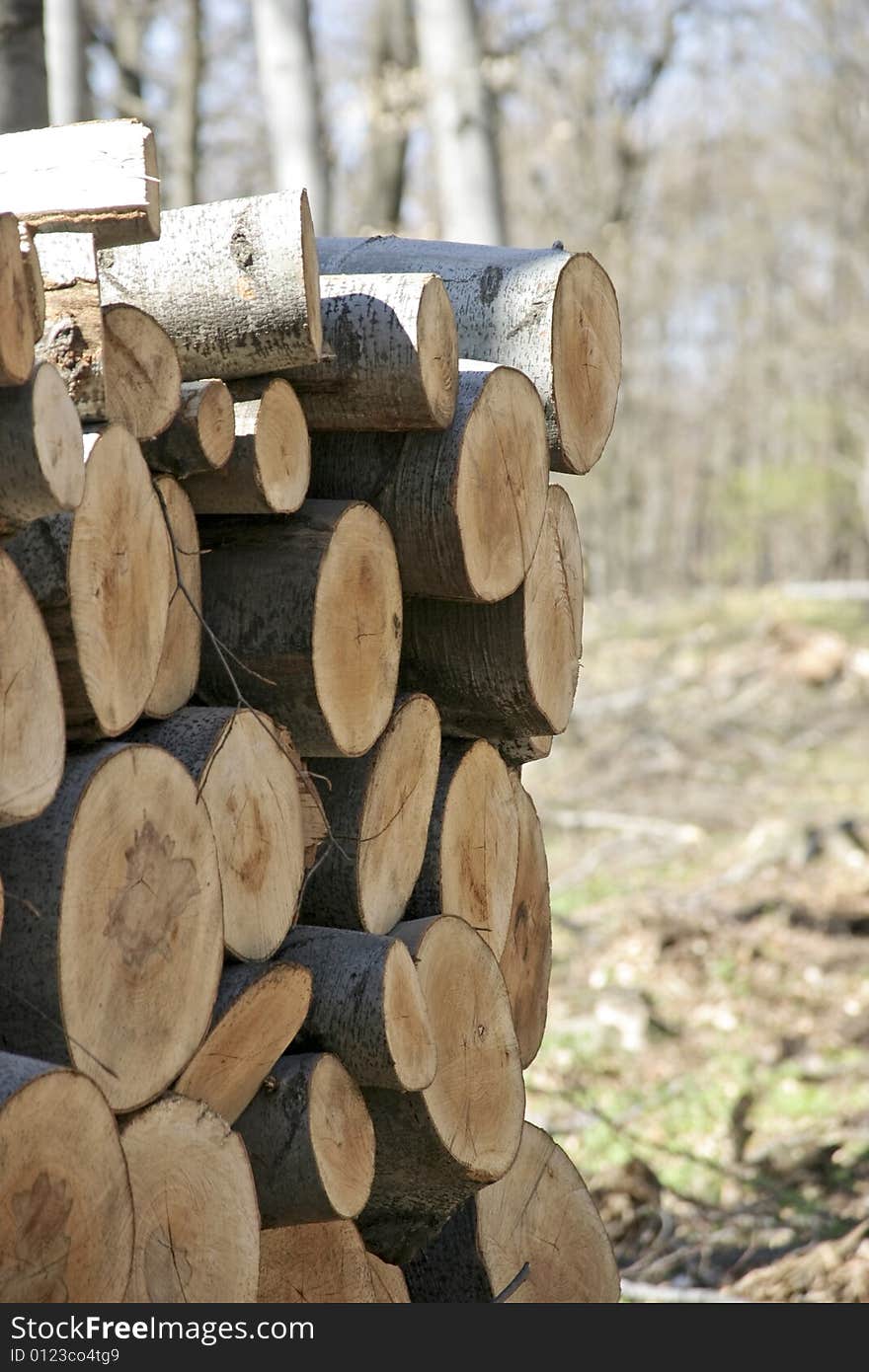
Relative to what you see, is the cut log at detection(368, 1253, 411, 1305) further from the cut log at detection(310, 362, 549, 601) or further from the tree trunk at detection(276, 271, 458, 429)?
the tree trunk at detection(276, 271, 458, 429)

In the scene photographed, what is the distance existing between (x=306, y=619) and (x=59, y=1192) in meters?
0.89

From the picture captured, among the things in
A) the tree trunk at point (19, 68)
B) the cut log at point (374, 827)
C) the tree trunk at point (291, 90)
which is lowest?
the cut log at point (374, 827)

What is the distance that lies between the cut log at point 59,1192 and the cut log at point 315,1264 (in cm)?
49

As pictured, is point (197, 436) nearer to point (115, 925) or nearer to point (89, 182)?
point (89, 182)

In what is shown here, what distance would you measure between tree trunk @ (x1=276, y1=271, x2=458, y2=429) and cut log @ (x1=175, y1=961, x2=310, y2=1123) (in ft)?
2.87

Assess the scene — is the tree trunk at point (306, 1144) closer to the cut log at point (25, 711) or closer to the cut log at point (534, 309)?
the cut log at point (25, 711)

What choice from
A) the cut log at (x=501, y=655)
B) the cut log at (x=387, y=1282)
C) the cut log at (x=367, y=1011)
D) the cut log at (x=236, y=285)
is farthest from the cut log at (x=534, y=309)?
the cut log at (x=387, y=1282)

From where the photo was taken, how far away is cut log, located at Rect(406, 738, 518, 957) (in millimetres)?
2484

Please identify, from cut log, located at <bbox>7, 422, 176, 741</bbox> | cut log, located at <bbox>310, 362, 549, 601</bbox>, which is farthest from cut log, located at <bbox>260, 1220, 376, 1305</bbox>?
cut log, located at <bbox>310, 362, 549, 601</bbox>

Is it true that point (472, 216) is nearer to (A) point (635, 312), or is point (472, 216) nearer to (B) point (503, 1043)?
(B) point (503, 1043)

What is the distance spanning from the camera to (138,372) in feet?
6.18

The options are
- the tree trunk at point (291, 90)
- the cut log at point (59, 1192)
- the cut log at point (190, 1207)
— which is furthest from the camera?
the tree trunk at point (291, 90)

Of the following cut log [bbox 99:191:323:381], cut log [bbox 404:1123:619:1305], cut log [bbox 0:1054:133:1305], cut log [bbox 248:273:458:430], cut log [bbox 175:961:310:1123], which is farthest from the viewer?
cut log [bbox 404:1123:619:1305]

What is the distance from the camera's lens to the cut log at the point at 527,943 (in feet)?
9.23
